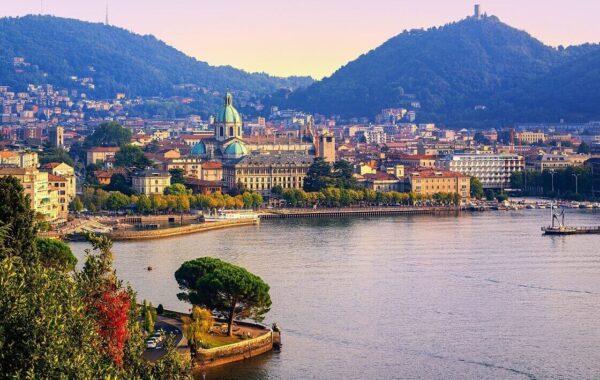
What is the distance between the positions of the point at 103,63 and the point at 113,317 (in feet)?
389

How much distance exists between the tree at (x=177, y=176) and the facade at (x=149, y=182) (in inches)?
41.9

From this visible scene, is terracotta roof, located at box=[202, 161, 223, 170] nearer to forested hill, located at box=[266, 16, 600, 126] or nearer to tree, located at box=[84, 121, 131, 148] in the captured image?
tree, located at box=[84, 121, 131, 148]

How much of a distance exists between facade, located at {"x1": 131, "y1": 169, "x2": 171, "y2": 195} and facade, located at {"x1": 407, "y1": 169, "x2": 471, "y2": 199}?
6.74 metres

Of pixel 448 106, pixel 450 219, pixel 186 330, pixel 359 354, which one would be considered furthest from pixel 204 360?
pixel 448 106

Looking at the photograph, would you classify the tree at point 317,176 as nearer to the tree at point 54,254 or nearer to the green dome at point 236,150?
the green dome at point 236,150

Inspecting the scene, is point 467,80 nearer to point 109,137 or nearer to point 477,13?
point 477,13

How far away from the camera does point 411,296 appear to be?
18391 mm

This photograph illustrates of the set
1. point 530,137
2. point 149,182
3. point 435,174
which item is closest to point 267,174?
point 149,182

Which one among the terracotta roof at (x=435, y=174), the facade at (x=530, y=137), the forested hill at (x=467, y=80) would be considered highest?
the forested hill at (x=467, y=80)

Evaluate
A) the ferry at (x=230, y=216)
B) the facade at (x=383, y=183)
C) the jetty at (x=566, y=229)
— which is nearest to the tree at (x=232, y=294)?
the jetty at (x=566, y=229)

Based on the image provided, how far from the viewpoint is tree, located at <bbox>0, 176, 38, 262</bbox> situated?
12.6 meters

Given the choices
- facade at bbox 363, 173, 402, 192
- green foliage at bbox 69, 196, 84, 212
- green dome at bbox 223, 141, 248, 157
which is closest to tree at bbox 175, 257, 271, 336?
green foliage at bbox 69, 196, 84, 212

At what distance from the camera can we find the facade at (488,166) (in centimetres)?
4444

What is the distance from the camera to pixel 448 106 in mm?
96562
